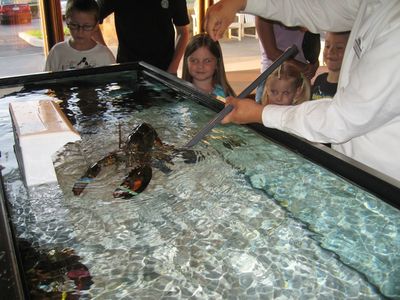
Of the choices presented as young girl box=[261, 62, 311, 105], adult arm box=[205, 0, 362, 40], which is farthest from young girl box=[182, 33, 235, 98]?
adult arm box=[205, 0, 362, 40]

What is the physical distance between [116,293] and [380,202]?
735mm

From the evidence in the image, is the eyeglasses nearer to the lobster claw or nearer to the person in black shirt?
the person in black shirt

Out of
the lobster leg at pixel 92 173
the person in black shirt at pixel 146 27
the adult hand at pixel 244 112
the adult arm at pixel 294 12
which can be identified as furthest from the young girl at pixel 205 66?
the lobster leg at pixel 92 173

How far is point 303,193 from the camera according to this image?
1.36 meters

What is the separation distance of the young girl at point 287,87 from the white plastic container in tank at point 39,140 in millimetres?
1543

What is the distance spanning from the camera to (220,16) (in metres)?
1.70

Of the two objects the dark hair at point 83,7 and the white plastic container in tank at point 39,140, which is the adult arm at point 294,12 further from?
the dark hair at point 83,7

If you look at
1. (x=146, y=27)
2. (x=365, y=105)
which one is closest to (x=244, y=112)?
(x=365, y=105)

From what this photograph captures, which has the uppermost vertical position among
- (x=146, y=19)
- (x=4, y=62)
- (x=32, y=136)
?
(x=146, y=19)

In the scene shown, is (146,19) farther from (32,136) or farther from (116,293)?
(116,293)

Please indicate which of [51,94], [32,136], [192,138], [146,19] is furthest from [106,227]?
[146,19]

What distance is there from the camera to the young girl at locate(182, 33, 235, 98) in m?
2.86

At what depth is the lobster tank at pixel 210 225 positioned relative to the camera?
0.97m

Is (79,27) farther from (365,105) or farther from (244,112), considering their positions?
(365,105)
